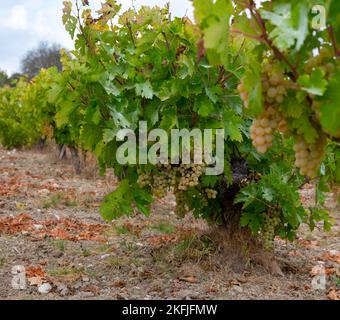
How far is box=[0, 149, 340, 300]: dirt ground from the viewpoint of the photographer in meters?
3.80

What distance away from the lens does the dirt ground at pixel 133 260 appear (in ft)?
12.5

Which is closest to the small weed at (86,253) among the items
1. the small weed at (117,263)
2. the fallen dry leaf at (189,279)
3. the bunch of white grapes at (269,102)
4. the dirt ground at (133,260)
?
the dirt ground at (133,260)

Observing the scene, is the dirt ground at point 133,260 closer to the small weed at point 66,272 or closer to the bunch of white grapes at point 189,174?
the small weed at point 66,272

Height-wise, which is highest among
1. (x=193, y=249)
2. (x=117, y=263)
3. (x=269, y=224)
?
(x=269, y=224)

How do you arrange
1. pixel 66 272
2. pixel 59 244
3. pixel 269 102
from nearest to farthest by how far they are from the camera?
pixel 269 102
pixel 66 272
pixel 59 244

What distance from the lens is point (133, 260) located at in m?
4.36

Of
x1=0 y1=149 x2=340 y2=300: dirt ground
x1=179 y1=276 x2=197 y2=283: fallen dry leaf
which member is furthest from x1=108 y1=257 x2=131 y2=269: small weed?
x1=179 y1=276 x2=197 y2=283: fallen dry leaf

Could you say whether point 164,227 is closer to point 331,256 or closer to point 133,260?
point 133,260

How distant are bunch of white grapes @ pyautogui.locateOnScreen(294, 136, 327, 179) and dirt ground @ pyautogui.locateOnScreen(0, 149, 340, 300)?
221 cm

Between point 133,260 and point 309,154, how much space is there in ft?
9.71

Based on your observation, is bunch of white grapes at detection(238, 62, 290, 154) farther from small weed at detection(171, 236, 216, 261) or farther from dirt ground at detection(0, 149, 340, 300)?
small weed at detection(171, 236, 216, 261)

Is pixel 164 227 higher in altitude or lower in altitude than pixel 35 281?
higher

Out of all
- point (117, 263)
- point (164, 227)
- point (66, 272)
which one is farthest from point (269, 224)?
point (164, 227)
